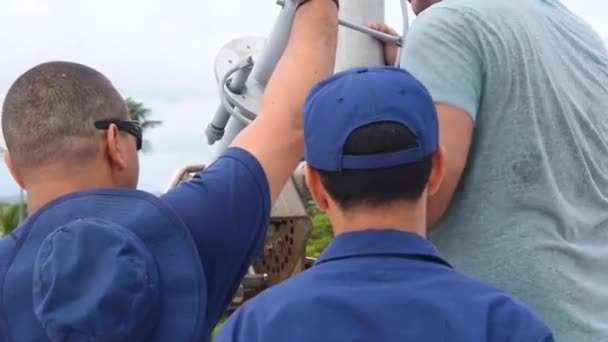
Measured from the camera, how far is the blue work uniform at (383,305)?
5.95 feet

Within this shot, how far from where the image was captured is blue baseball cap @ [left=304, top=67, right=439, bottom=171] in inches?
74.6

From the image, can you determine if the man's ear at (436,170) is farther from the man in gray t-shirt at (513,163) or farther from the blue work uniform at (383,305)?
the man in gray t-shirt at (513,163)

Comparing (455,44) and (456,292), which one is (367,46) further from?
(456,292)

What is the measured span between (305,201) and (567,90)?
3.18 feet

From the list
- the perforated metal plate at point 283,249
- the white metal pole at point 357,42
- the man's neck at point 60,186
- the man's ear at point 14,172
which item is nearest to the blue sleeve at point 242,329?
the man's neck at point 60,186

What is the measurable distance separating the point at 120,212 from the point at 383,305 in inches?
25.2

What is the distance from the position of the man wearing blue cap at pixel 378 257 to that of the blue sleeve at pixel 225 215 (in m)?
0.43

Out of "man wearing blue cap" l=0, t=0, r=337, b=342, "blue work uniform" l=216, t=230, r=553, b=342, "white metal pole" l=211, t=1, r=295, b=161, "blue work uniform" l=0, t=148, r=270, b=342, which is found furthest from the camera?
"white metal pole" l=211, t=1, r=295, b=161

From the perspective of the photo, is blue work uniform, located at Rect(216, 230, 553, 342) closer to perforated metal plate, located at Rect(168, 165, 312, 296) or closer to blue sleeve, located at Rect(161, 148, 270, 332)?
blue sleeve, located at Rect(161, 148, 270, 332)

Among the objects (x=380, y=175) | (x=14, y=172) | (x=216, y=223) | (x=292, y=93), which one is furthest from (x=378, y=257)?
(x=14, y=172)

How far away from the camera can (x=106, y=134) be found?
7.92 ft

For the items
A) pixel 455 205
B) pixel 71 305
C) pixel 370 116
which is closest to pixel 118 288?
pixel 71 305

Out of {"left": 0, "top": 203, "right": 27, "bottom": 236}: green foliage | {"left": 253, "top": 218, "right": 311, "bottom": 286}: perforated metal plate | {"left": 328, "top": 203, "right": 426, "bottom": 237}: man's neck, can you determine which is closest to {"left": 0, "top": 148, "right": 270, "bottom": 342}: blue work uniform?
{"left": 328, "top": 203, "right": 426, "bottom": 237}: man's neck

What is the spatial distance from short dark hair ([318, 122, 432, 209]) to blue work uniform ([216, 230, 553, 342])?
0.19 feet
